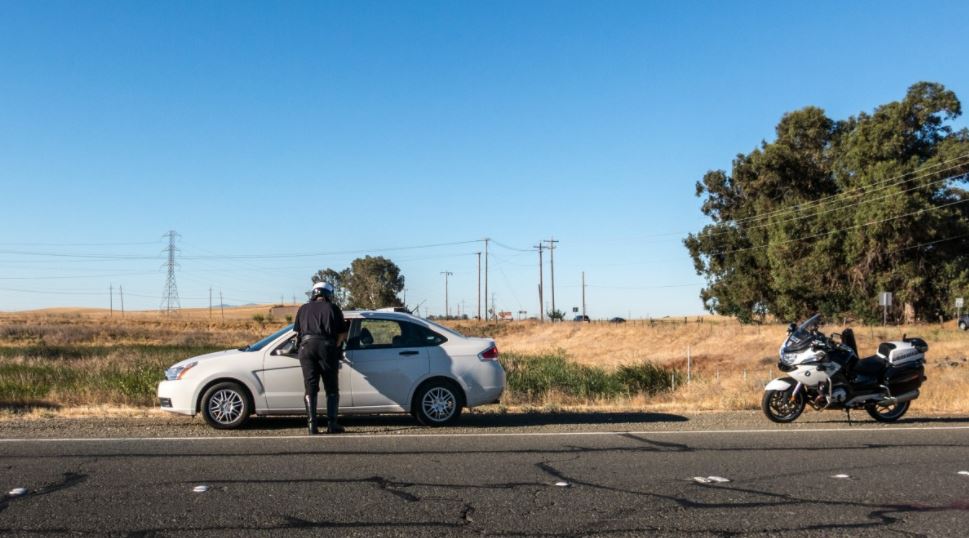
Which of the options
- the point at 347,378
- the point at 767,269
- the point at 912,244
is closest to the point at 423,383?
the point at 347,378

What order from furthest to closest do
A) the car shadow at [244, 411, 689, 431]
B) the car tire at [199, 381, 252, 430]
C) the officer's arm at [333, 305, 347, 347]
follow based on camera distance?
the car shadow at [244, 411, 689, 431] → the car tire at [199, 381, 252, 430] → the officer's arm at [333, 305, 347, 347]

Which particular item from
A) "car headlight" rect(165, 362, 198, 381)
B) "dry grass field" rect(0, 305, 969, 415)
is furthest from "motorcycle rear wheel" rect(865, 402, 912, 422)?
"car headlight" rect(165, 362, 198, 381)

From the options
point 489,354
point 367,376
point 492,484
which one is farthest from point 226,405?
point 492,484

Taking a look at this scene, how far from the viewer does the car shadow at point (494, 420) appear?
11859 mm

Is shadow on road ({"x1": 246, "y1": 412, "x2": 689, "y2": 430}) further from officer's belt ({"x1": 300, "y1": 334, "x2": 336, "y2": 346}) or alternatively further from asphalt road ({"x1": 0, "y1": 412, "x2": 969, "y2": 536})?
officer's belt ({"x1": 300, "y1": 334, "x2": 336, "y2": 346})

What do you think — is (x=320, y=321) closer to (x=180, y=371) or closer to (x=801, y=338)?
(x=180, y=371)

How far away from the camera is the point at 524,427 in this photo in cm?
1172

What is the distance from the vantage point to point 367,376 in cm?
1173

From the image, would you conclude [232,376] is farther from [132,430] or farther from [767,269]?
[767,269]

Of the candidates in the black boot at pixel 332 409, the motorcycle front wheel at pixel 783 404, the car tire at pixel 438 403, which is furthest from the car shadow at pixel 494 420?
the motorcycle front wheel at pixel 783 404

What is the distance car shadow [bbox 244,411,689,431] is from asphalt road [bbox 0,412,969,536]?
1015mm

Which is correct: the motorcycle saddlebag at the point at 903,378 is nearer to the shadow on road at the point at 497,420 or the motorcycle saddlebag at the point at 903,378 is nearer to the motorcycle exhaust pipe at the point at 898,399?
the motorcycle exhaust pipe at the point at 898,399

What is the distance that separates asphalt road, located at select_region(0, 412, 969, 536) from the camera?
628 centimetres

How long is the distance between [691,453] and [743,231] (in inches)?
2577
